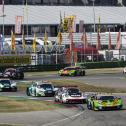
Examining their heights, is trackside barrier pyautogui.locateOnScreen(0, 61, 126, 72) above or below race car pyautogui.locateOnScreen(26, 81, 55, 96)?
below

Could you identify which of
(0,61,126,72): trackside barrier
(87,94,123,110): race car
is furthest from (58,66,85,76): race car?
(87,94,123,110): race car

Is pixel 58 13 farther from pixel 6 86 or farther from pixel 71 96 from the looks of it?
pixel 71 96

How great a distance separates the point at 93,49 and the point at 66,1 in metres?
45.1

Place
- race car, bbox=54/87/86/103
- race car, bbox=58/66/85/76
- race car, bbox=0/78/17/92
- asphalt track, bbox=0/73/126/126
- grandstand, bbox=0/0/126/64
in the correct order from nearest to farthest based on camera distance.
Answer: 1. asphalt track, bbox=0/73/126/126
2. race car, bbox=54/87/86/103
3. race car, bbox=0/78/17/92
4. race car, bbox=58/66/85/76
5. grandstand, bbox=0/0/126/64

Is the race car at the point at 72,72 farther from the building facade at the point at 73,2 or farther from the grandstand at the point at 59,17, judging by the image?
the building facade at the point at 73,2

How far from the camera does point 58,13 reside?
142 m

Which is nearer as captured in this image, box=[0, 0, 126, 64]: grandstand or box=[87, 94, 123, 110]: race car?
box=[87, 94, 123, 110]: race car

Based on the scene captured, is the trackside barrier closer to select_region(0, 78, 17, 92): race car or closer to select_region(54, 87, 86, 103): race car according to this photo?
select_region(0, 78, 17, 92): race car

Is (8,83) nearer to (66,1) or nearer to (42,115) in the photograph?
(42,115)

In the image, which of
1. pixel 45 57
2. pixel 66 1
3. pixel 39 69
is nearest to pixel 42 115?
pixel 39 69

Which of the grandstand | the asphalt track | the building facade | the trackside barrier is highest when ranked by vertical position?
the building facade

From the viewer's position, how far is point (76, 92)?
41.7 metres

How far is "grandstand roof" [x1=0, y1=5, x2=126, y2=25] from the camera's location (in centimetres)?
13551

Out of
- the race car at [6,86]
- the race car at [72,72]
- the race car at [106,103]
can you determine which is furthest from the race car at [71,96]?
the race car at [72,72]
